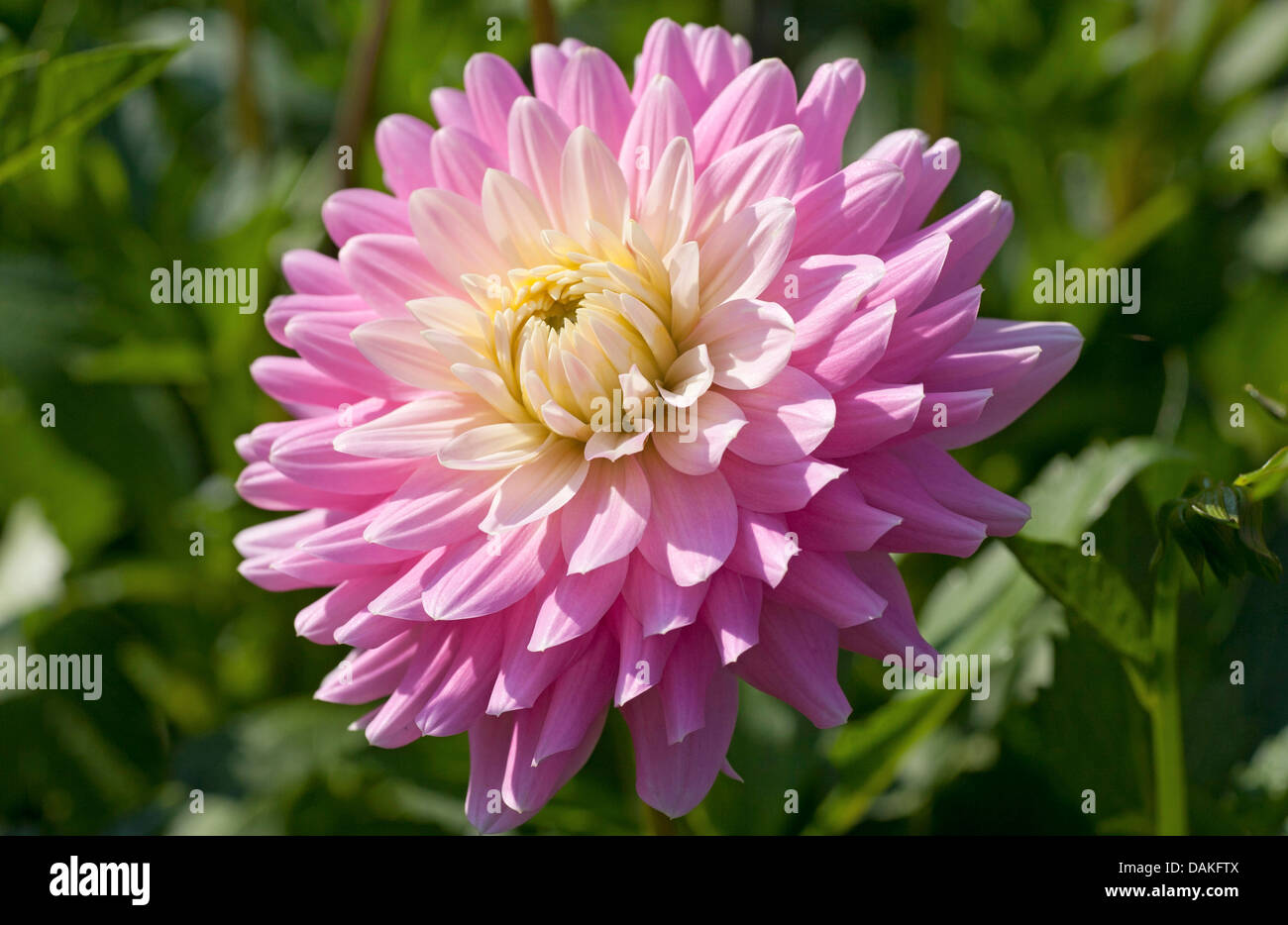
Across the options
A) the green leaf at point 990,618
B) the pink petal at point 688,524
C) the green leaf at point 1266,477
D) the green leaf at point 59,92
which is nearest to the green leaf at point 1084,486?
the green leaf at point 990,618

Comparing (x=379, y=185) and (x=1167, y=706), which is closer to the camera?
(x=1167, y=706)

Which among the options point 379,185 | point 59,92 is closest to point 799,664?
point 59,92

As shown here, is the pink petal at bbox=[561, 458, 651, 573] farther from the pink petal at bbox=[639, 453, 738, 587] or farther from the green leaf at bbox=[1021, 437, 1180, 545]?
the green leaf at bbox=[1021, 437, 1180, 545]

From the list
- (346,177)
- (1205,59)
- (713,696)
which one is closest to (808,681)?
(713,696)

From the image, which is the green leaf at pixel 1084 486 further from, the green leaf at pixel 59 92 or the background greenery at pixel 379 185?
the green leaf at pixel 59 92

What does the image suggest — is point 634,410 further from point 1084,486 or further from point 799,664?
point 1084,486
